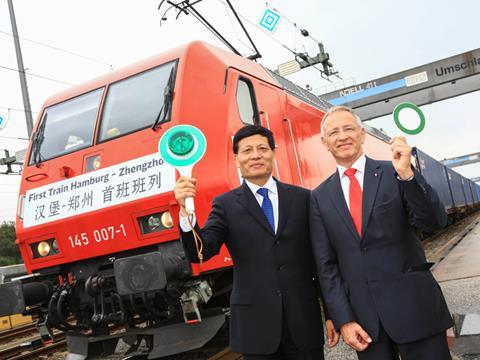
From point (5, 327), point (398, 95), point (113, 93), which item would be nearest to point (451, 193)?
point (398, 95)

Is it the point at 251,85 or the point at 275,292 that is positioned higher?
the point at 251,85

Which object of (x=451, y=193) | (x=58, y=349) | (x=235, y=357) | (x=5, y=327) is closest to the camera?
(x=235, y=357)

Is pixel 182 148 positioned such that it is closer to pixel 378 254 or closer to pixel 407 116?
pixel 378 254

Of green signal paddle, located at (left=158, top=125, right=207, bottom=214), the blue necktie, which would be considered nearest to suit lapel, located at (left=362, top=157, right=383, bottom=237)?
the blue necktie

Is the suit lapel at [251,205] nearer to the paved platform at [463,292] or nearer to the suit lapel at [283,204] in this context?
the suit lapel at [283,204]

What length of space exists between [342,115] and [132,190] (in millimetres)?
2490

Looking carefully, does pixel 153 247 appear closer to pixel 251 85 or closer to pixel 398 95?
pixel 251 85

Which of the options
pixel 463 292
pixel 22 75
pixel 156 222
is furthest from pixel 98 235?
pixel 22 75

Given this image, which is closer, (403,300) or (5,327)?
(403,300)

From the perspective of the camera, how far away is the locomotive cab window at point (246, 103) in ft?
16.3

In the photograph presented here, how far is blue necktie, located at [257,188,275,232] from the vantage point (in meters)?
2.57

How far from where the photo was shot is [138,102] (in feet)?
15.9

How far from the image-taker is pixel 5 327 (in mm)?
11023

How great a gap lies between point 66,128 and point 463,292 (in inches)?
206
